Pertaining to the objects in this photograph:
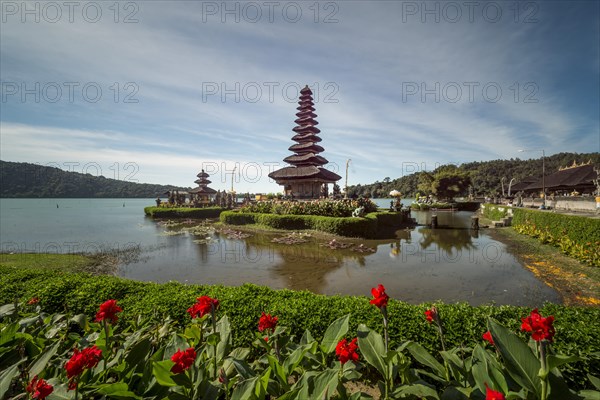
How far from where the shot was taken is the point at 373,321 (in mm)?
3557

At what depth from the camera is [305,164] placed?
32906 millimetres

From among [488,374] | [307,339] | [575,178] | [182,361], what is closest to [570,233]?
[488,374]

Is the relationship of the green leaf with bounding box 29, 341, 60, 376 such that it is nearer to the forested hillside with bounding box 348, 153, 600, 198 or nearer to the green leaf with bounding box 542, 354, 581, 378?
the green leaf with bounding box 542, 354, 581, 378

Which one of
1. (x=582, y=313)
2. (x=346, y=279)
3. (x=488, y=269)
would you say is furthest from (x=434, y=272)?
(x=582, y=313)

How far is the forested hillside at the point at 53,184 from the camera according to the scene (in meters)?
104

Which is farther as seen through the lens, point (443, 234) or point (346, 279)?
point (443, 234)

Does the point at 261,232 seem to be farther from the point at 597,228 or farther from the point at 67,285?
the point at 597,228

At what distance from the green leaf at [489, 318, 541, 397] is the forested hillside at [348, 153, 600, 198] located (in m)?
77.4

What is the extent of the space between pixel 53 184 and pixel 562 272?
159891 mm

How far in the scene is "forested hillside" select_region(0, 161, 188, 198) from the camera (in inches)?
4097

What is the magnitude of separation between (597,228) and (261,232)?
58.1 feet

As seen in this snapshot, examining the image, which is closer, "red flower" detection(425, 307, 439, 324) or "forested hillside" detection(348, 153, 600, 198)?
"red flower" detection(425, 307, 439, 324)

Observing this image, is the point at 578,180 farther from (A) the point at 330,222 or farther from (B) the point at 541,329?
(B) the point at 541,329

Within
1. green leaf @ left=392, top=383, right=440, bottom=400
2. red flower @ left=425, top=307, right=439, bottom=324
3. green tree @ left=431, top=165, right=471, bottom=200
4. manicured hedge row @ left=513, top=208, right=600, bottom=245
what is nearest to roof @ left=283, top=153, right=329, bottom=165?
manicured hedge row @ left=513, top=208, right=600, bottom=245
